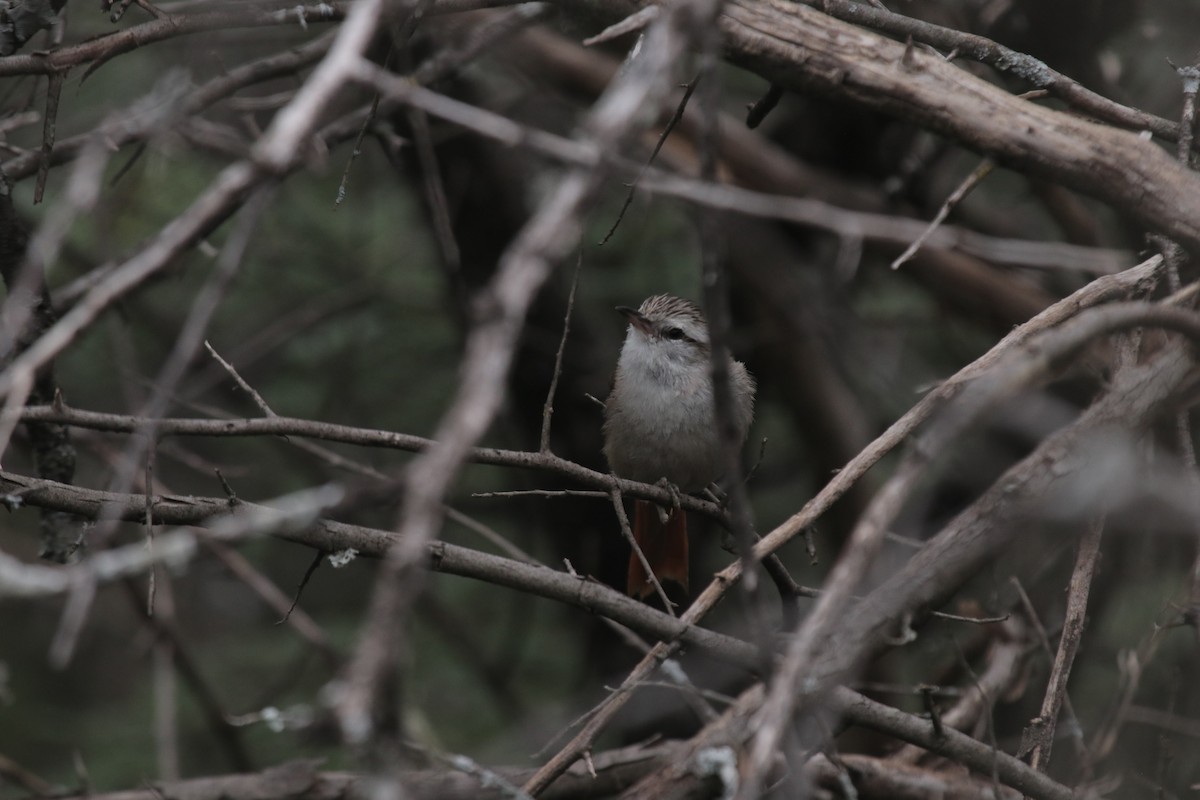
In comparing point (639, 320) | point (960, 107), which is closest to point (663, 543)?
point (639, 320)

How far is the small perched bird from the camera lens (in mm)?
5055

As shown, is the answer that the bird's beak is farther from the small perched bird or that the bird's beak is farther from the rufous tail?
the rufous tail

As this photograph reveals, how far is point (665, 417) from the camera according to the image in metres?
5.09

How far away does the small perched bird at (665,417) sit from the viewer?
16.6 feet

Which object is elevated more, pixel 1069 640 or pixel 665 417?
pixel 1069 640

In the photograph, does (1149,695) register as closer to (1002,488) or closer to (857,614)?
(1002,488)

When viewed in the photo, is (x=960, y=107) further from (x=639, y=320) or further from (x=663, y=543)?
(x=663, y=543)

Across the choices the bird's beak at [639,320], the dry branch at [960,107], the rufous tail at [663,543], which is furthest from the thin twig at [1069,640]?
the bird's beak at [639,320]

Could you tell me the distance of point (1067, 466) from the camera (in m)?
3.22

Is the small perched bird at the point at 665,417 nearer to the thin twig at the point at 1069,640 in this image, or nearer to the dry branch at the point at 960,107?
the thin twig at the point at 1069,640

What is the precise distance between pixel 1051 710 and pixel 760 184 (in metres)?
4.31

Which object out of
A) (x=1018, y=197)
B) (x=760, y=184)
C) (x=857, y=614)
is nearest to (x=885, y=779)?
(x=857, y=614)

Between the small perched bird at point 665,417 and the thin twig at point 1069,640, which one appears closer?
the thin twig at point 1069,640

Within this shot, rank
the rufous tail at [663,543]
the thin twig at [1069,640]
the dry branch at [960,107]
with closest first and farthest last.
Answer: the dry branch at [960,107] → the thin twig at [1069,640] → the rufous tail at [663,543]
